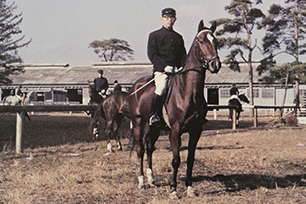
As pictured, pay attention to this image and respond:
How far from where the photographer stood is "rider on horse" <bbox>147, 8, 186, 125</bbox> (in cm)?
606

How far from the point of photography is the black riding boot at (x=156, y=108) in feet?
19.9

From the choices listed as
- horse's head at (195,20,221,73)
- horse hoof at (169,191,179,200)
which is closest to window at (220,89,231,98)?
horse's head at (195,20,221,73)

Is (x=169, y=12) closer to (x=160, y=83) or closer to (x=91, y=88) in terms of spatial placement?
(x=160, y=83)

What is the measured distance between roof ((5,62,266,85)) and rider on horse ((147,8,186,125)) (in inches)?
1383

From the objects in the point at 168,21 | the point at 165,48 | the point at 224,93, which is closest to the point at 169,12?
the point at 168,21

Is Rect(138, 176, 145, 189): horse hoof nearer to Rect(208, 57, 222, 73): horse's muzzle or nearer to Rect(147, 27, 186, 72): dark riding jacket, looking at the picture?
Rect(147, 27, 186, 72): dark riding jacket

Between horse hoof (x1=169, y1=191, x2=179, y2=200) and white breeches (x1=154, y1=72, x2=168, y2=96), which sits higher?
white breeches (x1=154, y1=72, x2=168, y2=96)

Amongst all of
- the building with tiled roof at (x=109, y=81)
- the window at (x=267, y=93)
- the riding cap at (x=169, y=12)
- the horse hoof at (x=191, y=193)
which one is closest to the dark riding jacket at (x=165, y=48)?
the riding cap at (x=169, y=12)

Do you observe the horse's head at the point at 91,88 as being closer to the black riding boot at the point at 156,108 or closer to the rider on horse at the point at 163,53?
the rider on horse at the point at 163,53

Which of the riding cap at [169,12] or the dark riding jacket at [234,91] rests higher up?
the riding cap at [169,12]

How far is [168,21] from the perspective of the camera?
631cm

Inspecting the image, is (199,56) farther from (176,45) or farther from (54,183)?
(54,183)

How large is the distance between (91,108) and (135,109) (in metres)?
7.08

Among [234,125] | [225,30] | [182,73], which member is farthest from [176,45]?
[225,30]
